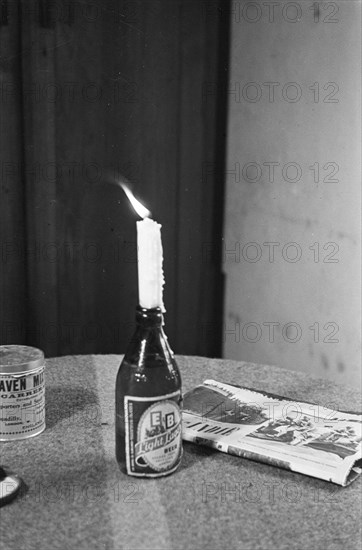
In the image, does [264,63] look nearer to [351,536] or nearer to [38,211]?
[38,211]

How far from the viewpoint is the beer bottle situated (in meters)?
0.72

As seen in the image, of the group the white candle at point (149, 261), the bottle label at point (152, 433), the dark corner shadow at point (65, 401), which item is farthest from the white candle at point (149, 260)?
the dark corner shadow at point (65, 401)

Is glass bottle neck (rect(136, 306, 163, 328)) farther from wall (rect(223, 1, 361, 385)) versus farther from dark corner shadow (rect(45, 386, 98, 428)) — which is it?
wall (rect(223, 1, 361, 385))

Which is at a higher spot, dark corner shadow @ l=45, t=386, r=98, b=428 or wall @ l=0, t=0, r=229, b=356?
wall @ l=0, t=0, r=229, b=356

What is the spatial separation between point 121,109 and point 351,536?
165 cm

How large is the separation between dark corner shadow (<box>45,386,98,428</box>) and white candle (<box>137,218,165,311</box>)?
1.07 ft

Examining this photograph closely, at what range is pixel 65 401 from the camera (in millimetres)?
1005

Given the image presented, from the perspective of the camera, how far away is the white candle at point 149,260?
69 centimetres

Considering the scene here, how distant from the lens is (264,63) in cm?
194

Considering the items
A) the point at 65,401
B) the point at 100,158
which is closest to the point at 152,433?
the point at 65,401

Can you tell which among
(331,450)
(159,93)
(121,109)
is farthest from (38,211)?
(331,450)

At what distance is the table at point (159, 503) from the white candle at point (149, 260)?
22 centimetres

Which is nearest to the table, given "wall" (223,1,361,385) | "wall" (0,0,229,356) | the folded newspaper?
the folded newspaper

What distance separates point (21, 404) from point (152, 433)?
218 millimetres
